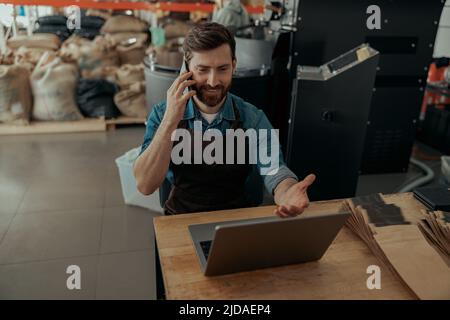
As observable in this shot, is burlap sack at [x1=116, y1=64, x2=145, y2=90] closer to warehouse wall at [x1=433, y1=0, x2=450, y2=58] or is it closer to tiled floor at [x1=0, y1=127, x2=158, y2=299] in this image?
tiled floor at [x1=0, y1=127, x2=158, y2=299]

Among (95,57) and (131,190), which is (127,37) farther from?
(131,190)

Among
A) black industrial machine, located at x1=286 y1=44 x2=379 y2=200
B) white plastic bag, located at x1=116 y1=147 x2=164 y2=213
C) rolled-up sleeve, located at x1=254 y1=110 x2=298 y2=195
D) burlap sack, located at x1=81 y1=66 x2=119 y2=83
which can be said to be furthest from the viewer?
burlap sack, located at x1=81 y1=66 x2=119 y2=83

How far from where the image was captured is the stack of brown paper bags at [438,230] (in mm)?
1013

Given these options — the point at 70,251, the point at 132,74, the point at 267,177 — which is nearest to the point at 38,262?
the point at 70,251

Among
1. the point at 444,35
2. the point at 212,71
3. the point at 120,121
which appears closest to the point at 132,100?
the point at 120,121

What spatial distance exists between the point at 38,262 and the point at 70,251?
16 centimetres

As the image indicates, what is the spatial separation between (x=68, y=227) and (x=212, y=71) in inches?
61.5

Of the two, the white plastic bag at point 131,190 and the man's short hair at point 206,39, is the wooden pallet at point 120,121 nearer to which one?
the white plastic bag at point 131,190

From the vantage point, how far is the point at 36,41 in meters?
4.44

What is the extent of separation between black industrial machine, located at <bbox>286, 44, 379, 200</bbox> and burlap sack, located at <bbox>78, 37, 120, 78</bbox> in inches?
111

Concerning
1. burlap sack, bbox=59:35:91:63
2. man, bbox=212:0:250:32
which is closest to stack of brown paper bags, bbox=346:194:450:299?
man, bbox=212:0:250:32

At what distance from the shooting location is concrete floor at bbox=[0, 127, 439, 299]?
189 cm

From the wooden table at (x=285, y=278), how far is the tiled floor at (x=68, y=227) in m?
0.99

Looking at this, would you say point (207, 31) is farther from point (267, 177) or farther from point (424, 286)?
point (424, 286)
